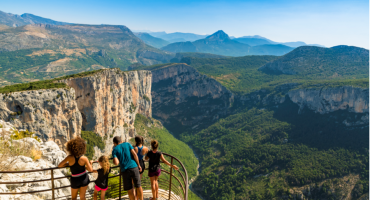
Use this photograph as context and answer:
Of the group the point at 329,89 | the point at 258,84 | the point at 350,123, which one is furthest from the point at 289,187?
the point at 258,84

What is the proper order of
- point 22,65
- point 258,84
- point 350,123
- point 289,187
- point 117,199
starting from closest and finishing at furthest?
point 117,199 < point 289,187 < point 350,123 < point 258,84 < point 22,65

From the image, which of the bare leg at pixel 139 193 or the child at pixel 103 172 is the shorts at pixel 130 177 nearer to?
the bare leg at pixel 139 193

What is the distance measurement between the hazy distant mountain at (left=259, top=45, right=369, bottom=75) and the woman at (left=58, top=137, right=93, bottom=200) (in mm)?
127210

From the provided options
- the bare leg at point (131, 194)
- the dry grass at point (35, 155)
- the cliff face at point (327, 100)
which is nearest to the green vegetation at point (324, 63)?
the cliff face at point (327, 100)

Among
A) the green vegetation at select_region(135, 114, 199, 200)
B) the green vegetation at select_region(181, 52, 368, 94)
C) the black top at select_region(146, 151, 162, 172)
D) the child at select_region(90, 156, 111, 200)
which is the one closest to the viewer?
the child at select_region(90, 156, 111, 200)

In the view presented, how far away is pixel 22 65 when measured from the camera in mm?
183250

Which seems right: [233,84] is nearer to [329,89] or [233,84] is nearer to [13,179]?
[329,89]

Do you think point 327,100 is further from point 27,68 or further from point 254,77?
point 27,68

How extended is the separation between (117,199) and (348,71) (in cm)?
13470

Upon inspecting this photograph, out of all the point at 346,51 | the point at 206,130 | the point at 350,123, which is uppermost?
the point at 346,51

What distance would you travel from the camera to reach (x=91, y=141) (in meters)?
40.8

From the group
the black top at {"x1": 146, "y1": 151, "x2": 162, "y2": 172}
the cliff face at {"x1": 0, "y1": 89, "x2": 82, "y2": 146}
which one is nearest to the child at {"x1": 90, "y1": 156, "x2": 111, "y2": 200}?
the black top at {"x1": 146, "y1": 151, "x2": 162, "y2": 172}

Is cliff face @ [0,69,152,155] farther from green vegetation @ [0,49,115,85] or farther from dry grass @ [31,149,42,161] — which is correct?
green vegetation @ [0,49,115,85]

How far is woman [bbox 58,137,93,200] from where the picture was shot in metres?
6.66
